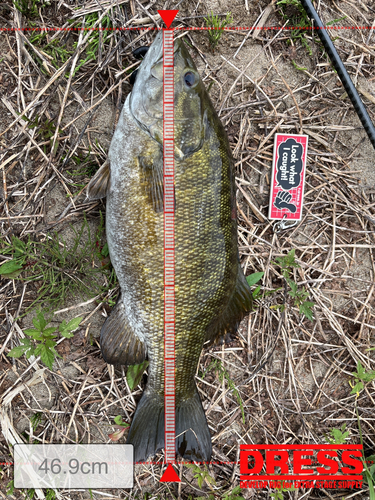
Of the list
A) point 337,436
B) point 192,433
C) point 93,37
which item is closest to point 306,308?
point 337,436

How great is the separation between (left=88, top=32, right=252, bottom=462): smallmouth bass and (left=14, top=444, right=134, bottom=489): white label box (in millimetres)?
402

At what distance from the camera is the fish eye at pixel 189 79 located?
1.99m

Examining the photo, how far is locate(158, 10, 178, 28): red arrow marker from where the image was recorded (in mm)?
2391

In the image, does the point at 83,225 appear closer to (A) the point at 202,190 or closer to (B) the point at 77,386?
(A) the point at 202,190

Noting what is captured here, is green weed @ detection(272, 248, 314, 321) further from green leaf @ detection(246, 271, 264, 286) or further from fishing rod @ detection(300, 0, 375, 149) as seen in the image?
fishing rod @ detection(300, 0, 375, 149)

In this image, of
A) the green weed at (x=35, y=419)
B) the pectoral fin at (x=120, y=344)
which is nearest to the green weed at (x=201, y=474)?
the pectoral fin at (x=120, y=344)

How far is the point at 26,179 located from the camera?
2373 millimetres

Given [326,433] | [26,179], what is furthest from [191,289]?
[326,433]

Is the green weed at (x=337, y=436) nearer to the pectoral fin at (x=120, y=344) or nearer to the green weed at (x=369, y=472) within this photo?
the green weed at (x=369, y=472)

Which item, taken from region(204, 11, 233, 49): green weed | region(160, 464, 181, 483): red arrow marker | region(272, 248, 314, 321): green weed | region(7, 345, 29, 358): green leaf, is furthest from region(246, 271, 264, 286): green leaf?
region(204, 11, 233, 49): green weed

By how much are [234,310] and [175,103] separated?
1.42 meters

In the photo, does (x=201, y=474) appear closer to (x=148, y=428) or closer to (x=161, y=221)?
(x=148, y=428)

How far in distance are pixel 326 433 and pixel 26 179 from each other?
320cm

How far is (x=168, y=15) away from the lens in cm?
240
